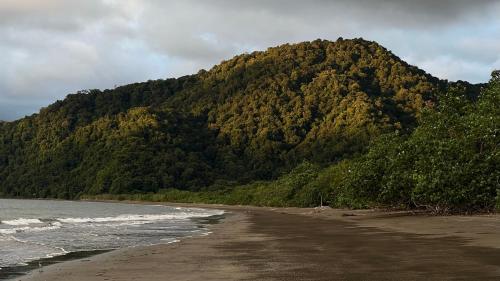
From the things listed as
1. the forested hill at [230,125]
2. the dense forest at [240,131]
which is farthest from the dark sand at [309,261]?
the forested hill at [230,125]

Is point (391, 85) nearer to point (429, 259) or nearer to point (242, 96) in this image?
point (242, 96)

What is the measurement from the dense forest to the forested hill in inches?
14.3

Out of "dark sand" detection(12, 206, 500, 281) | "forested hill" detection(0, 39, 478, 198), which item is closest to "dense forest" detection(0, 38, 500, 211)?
"forested hill" detection(0, 39, 478, 198)

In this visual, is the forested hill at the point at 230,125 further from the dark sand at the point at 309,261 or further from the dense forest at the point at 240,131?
the dark sand at the point at 309,261

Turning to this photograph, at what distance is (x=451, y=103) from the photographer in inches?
1844

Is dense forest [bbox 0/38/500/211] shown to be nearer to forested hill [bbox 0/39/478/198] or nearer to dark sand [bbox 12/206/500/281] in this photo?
forested hill [bbox 0/39/478/198]

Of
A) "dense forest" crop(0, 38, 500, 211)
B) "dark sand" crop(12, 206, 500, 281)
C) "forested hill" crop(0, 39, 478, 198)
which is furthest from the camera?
"forested hill" crop(0, 39, 478, 198)

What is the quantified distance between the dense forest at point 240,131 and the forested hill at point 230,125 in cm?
36

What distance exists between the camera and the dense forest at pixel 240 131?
119 m

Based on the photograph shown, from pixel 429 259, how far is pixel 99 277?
846cm

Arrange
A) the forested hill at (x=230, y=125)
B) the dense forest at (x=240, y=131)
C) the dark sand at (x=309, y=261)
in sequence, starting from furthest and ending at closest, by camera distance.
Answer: the forested hill at (x=230, y=125), the dense forest at (x=240, y=131), the dark sand at (x=309, y=261)

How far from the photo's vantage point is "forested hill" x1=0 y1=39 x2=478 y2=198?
134 m

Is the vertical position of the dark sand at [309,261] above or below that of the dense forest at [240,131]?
below

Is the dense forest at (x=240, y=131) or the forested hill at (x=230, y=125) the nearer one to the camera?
the dense forest at (x=240, y=131)
